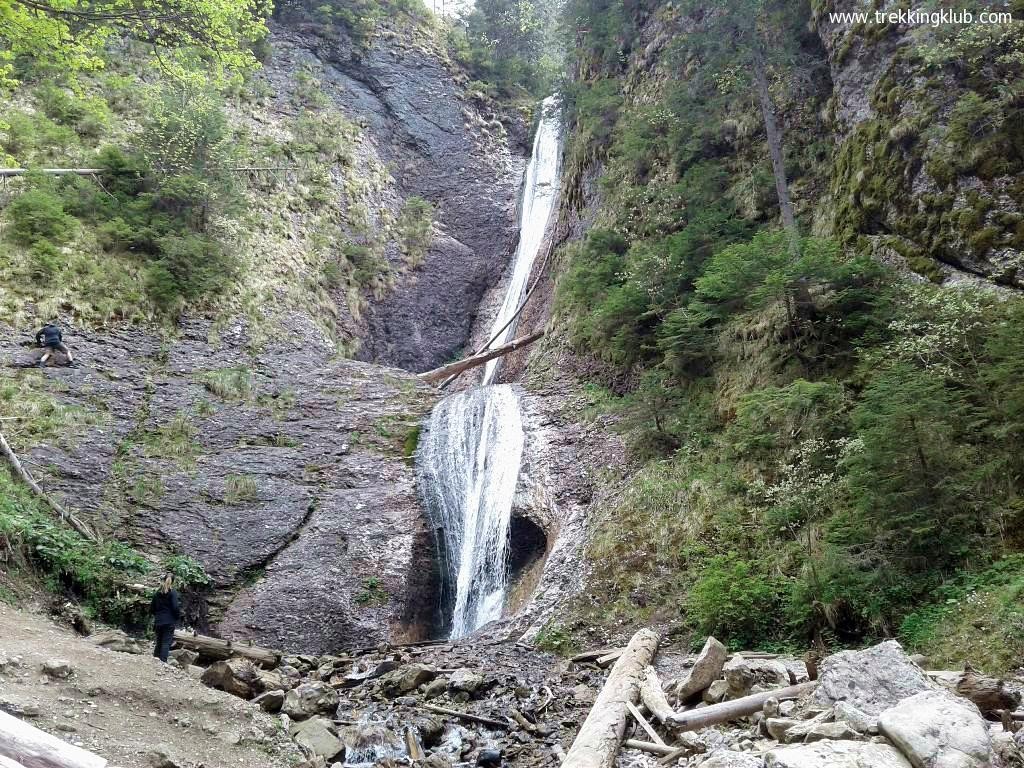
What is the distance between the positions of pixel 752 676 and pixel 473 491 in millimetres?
10285

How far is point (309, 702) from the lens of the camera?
898 centimetres

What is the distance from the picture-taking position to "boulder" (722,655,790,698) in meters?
6.66

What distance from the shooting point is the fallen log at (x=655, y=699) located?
6.77m

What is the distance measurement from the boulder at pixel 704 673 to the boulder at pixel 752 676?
0.34 feet

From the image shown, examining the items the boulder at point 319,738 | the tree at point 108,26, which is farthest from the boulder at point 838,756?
the tree at point 108,26

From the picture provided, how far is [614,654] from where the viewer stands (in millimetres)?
10367

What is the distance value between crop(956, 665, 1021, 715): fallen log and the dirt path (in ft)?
18.8

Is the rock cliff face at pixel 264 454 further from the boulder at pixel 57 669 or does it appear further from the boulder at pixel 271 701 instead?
the boulder at pixel 57 669

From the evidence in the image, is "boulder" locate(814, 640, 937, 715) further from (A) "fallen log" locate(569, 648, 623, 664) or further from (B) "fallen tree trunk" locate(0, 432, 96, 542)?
(B) "fallen tree trunk" locate(0, 432, 96, 542)

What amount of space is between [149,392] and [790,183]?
51.5 ft

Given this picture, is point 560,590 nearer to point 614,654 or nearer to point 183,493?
point 614,654

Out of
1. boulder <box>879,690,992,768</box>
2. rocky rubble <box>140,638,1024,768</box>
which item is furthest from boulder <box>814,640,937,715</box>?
boulder <box>879,690,992,768</box>

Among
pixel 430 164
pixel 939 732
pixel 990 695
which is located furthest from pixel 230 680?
pixel 430 164

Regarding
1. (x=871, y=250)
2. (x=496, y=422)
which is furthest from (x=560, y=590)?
(x=871, y=250)
